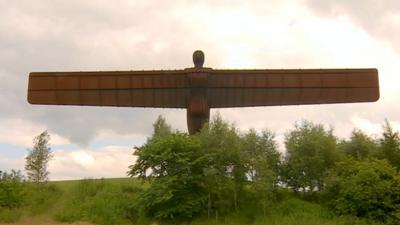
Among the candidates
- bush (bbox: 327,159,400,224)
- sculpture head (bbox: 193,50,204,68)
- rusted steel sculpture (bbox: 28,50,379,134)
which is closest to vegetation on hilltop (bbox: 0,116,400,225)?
bush (bbox: 327,159,400,224)

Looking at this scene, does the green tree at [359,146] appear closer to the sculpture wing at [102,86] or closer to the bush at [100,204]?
the sculpture wing at [102,86]

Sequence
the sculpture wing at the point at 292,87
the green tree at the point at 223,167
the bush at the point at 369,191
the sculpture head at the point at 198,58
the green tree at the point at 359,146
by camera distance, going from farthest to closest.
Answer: the green tree at the point at 359,146 < the sculpture wing at the point at 292,87 < the sculpture head at the point at 198,58 < the green tree at the point at 223,167 < the bush at the point at 369,191

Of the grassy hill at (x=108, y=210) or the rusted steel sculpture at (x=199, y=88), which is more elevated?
the rusted steel sculpture at (x=199, y=88)

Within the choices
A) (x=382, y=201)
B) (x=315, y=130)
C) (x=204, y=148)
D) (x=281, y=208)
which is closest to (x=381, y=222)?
(x=382, y=201)

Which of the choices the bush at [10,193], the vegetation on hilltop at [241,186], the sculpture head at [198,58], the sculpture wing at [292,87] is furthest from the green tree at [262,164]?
the bush at [10,193]

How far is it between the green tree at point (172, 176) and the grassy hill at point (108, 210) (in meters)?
0.72

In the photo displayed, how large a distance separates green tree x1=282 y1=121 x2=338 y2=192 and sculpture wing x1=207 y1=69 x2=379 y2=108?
190 cm

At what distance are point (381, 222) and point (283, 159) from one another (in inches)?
217

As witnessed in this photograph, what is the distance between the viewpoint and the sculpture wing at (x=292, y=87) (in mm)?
22328

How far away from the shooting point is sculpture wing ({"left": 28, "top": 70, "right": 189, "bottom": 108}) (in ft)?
72.6

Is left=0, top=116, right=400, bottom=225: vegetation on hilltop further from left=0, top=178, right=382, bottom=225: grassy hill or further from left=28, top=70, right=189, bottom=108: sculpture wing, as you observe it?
left=28, top=70, right=189, bottom=108: sculpture wing

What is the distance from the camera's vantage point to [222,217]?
69.0 feet

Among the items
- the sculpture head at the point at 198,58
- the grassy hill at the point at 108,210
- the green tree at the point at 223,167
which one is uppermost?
the sculpture head at the point at 198,58

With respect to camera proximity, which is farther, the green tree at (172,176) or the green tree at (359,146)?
the green tree at (359,146)
